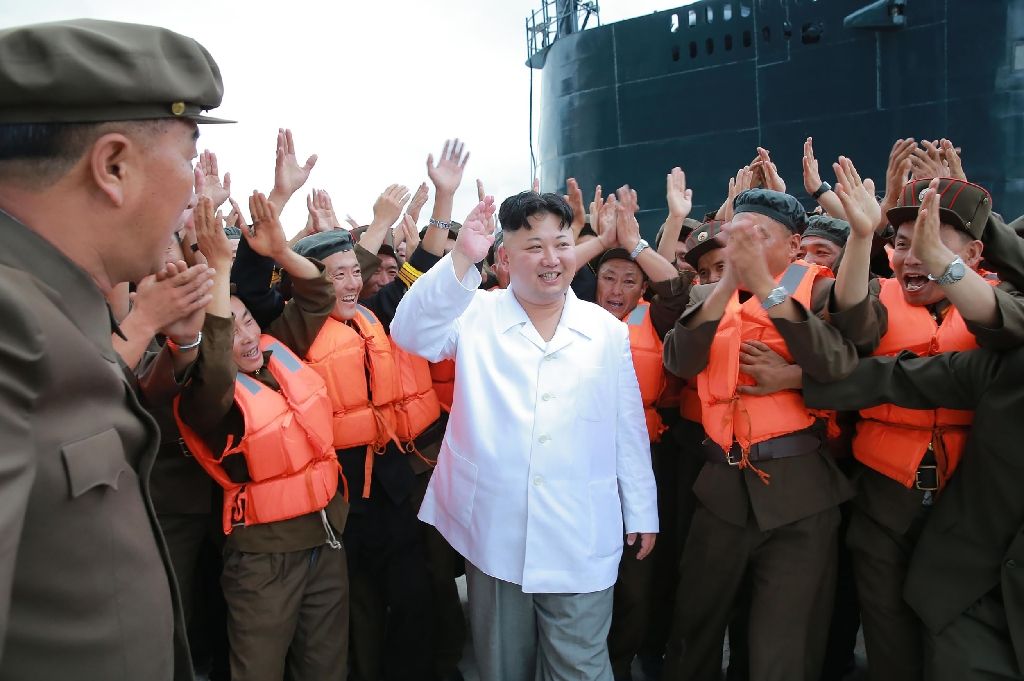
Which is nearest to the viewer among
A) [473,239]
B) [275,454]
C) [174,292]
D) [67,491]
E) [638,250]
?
[67,491]

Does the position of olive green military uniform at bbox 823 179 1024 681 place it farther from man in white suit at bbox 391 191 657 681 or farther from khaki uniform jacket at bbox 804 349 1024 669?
man in white suit at bbox 391 191 657 681

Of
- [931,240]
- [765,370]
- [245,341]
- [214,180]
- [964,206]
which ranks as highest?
[214,180]

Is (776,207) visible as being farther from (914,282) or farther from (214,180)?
(214,180)

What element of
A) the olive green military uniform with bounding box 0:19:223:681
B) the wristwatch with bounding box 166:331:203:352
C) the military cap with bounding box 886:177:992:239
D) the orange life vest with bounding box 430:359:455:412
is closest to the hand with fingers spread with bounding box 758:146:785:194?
the military cap with bounding box 886:177:992:239

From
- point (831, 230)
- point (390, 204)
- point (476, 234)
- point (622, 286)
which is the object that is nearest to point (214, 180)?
point (390, 204)

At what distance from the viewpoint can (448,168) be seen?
367 centimetres

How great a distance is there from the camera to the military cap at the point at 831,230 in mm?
3756

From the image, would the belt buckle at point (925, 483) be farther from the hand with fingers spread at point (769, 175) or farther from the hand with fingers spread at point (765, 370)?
the hand with fingers spread at point (769, 175)

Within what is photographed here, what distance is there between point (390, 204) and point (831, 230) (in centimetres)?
235

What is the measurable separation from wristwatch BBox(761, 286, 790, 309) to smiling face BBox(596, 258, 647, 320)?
1.19 metres

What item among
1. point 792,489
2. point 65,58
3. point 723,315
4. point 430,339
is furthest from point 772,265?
point 65,58

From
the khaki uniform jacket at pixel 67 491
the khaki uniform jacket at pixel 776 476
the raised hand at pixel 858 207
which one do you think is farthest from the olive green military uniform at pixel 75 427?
the raised hand at pixel 858 207

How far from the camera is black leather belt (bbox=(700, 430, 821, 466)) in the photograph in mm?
2838

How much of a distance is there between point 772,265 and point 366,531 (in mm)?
2085
